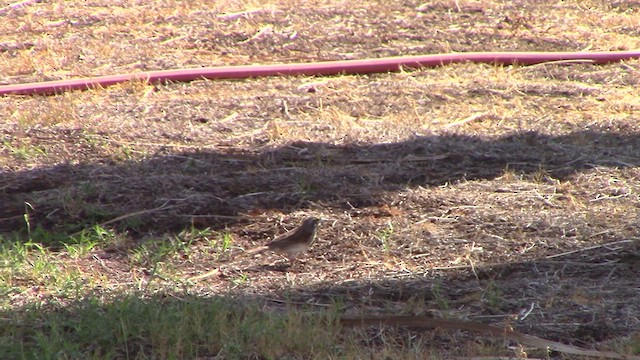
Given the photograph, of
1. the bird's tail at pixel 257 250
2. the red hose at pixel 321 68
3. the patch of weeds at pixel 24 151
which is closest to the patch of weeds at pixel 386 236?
the bird's tail at pixel 257 250

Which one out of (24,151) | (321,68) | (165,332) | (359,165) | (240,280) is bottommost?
(321,68)

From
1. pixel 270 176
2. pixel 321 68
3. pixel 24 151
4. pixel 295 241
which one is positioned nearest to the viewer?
pixel 295 241

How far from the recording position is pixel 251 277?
4738 mm

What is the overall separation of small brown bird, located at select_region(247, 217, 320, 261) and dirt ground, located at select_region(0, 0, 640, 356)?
80 mm

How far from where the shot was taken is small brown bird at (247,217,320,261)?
191 inches

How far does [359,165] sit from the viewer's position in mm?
6137

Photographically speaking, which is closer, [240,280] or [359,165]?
[240,280]

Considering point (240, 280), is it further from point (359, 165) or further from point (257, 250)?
point (359, 165)

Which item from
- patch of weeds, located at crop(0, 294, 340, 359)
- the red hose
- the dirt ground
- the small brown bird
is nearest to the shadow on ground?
the dirt ground

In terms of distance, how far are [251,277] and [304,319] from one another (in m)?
0.69

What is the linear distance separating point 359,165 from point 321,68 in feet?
8.11

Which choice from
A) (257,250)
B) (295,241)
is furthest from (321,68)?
(295,241)

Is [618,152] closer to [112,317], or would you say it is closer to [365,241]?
[365,241]

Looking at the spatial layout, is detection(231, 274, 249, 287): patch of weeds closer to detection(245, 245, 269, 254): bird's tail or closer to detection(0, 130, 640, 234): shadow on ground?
detection(245, 245, 269, 254): bird's tail
